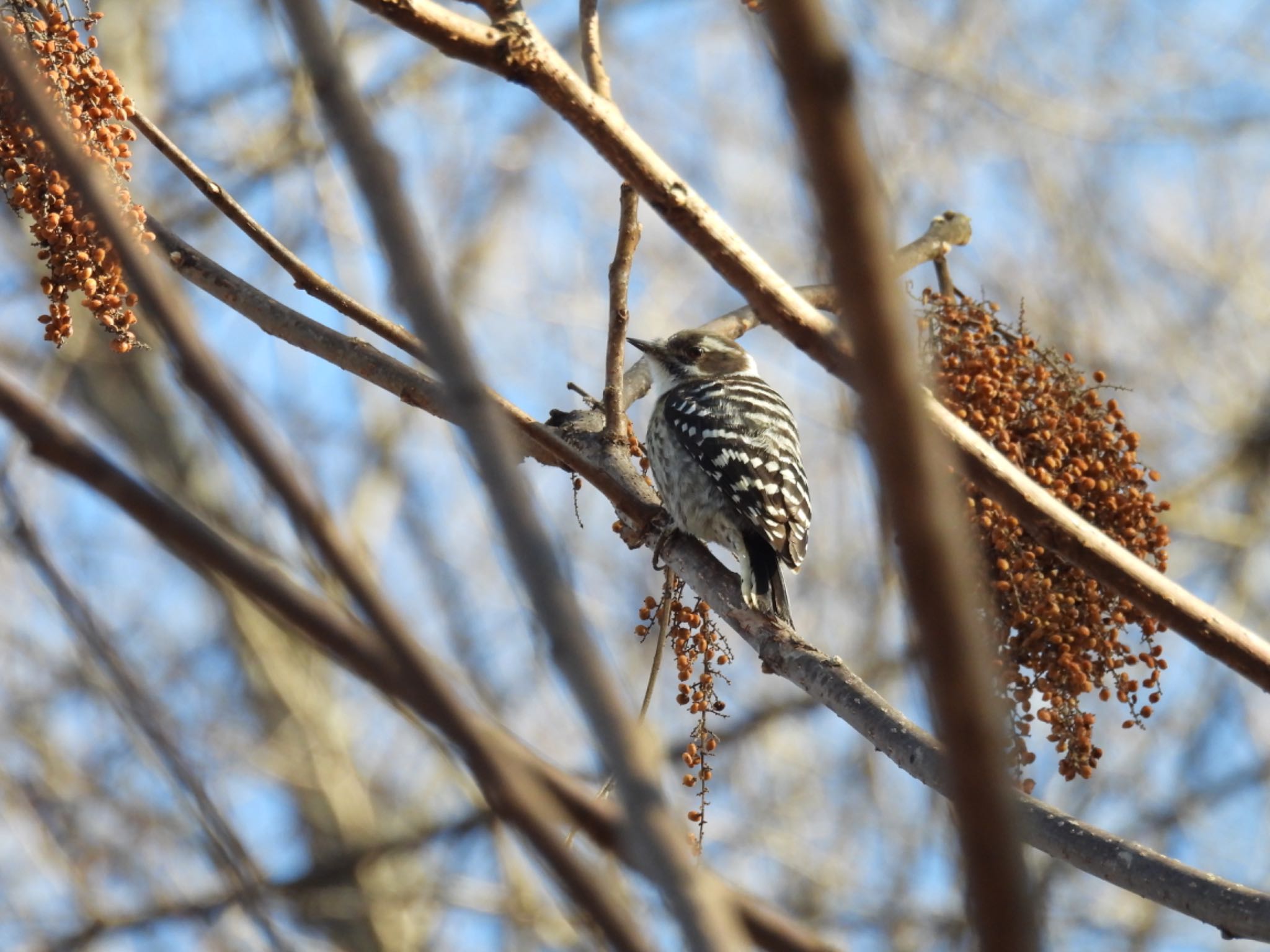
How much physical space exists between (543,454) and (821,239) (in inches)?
132

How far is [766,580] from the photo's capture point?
4.45 meters

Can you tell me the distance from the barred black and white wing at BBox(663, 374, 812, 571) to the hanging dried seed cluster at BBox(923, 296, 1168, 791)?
1036 mm

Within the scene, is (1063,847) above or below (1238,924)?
above

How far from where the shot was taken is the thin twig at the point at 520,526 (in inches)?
42.0

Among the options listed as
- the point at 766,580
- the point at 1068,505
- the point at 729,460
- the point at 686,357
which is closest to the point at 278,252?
the point at 766,580

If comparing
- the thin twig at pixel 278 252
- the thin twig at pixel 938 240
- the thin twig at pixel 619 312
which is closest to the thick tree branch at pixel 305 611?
the thin twig at pixel 278 252

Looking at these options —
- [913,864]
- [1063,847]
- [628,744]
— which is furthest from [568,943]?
[628,744]

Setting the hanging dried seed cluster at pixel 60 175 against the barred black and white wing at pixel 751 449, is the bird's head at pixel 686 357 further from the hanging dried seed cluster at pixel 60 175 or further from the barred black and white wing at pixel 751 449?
the hanging dried seed cluster at pixel 60 175

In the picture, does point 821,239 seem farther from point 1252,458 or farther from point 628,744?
point 1252,458

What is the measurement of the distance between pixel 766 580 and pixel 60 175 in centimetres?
252

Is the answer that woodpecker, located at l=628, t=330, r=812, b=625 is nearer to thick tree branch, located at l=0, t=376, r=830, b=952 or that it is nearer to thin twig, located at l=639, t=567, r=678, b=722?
thin twig, located at l=639, t=567, r=678, b=722

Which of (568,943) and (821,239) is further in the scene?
(568,943)

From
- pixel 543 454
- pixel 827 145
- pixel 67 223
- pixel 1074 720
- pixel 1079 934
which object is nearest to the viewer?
pixel 827 145

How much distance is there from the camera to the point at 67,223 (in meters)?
2.99
